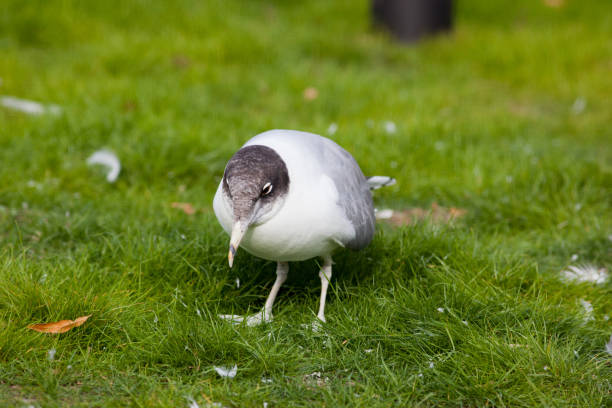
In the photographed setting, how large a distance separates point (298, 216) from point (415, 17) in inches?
240

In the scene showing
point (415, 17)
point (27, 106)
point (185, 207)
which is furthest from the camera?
point (415, 17)

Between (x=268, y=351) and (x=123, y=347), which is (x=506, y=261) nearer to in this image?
(x=268, y=351)

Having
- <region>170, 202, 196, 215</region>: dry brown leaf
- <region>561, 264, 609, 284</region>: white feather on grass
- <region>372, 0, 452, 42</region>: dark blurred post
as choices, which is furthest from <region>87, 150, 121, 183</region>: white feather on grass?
<region>372, 0, 452, 42</region>: dark blurred post

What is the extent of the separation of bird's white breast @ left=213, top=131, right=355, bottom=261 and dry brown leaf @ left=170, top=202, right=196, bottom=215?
138 cm

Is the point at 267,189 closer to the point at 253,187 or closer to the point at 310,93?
the point at 253,187

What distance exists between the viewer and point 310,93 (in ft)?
20.4

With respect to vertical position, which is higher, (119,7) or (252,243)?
(119,7)

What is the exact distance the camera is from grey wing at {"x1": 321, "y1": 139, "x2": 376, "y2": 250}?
2.96 meters

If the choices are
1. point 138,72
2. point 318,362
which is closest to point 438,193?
point 318,362

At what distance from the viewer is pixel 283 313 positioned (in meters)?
3.22

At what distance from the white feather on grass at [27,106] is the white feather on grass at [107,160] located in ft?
2.46

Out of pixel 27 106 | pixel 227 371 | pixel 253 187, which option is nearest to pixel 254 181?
pixel 253 187

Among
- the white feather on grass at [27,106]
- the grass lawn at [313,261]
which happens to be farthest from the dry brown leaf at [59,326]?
the white feather on grass at [27,106]

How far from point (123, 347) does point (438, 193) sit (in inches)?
106
